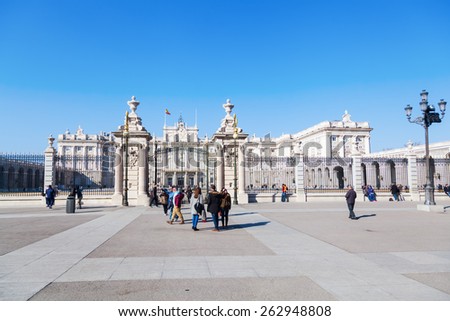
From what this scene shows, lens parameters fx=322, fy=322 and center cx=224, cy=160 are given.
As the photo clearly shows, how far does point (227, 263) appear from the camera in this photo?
6672 mm

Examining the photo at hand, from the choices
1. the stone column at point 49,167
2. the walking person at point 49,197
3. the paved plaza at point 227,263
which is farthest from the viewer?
the stone column at point 49,167

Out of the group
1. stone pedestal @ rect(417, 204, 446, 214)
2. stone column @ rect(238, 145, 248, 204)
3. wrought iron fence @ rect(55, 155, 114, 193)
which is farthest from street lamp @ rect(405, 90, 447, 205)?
wrought iron fence @ rect(55, 155, 114, 193)

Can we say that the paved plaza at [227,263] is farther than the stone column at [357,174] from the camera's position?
No

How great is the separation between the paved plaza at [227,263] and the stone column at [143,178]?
9.73 meters

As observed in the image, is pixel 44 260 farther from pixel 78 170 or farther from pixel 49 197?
pixel 78 170

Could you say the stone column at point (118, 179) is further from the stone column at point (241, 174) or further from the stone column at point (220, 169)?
the stone column at point (241, 174)

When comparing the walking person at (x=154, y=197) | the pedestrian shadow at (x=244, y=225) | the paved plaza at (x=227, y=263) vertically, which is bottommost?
the pedestrian shadow at (x=244, y=225)

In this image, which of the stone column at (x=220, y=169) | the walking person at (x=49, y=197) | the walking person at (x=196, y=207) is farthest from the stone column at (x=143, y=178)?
the walking person at (x=196, y=207)

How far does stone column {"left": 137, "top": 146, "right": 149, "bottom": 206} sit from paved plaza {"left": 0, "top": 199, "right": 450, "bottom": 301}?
973 centimetres

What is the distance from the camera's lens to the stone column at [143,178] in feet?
70.2

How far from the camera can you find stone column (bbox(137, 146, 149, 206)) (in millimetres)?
21391

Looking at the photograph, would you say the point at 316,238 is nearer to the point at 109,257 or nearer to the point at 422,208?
the point at 109,257

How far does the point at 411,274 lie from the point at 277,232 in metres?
5.15

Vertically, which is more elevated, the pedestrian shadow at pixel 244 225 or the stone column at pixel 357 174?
the stone column at pixel 357 174
